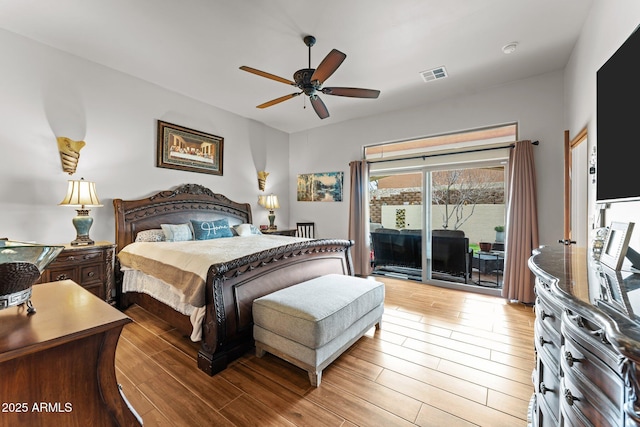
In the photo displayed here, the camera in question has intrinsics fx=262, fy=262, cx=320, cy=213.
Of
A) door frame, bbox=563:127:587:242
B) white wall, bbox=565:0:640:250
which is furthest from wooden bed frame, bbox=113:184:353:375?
door frame, bbox=563:127:587:242

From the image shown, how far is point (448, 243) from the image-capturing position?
4.23 metres

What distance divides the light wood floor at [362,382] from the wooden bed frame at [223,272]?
0.20m

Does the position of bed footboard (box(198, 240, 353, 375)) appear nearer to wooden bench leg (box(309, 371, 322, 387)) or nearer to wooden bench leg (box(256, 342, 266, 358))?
wooden bench leg (box(256, 342, 266, 358))

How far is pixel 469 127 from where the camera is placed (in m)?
3.93

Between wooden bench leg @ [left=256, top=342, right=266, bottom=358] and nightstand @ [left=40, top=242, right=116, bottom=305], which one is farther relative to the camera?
nightstand @ [left=40, top=242, right=116, bottom=305]

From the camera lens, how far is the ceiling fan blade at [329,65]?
206cm

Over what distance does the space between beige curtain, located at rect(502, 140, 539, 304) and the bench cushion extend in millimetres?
2331

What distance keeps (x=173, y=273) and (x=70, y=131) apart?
232 cm

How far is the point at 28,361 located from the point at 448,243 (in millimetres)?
4533

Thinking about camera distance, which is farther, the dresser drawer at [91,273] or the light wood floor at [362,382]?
the dresser drawer at [91,273]

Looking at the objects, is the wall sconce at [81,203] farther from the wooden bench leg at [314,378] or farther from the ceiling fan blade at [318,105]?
the wooden bench leg at [314,378]

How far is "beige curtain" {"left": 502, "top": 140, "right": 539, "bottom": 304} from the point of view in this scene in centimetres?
341

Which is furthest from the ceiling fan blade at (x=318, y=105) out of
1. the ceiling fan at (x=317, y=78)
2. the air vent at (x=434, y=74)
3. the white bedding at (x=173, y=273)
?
the white bedding at (x=173, y=273)

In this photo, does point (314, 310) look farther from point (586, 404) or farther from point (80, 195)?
point (80, 195)
